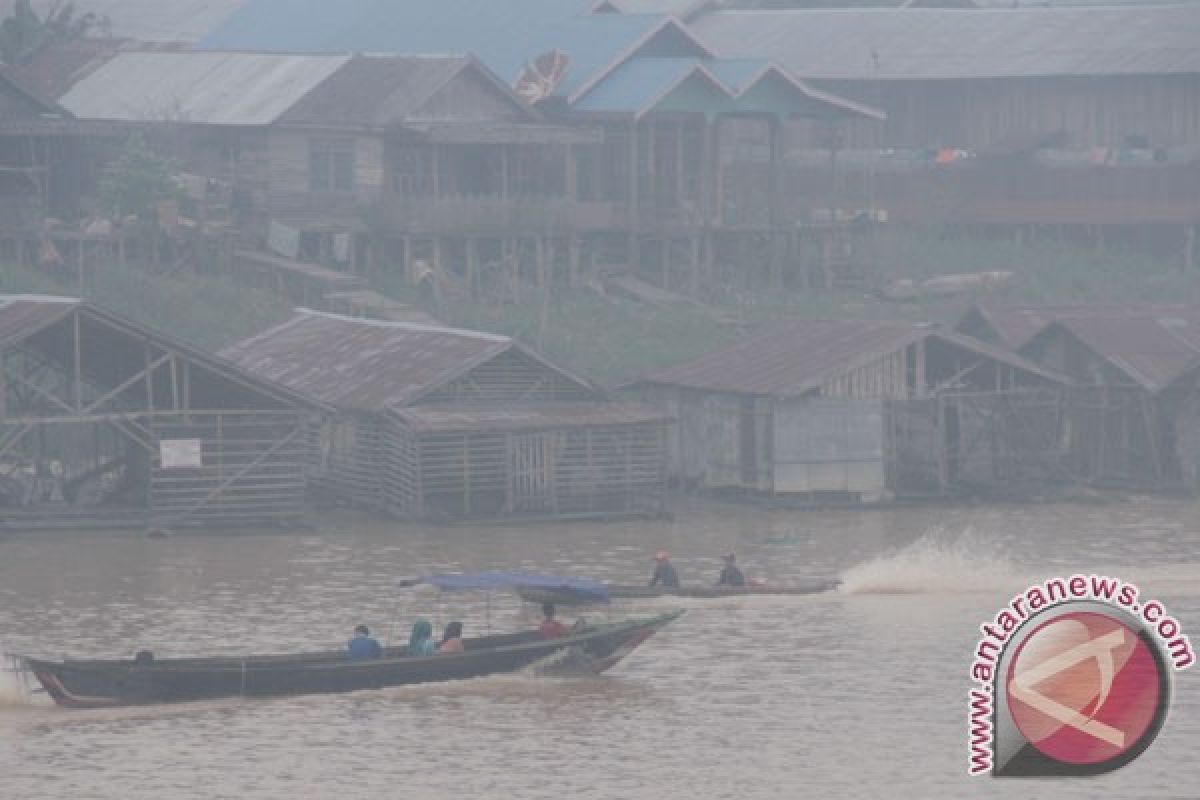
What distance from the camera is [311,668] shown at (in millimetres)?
36656

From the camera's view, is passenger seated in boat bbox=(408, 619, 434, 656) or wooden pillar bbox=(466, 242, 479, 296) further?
wooden pillar bbox=(466, 242, 479, 296)

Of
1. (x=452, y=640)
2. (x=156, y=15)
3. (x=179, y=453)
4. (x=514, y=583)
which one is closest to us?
(x=452, y=640)

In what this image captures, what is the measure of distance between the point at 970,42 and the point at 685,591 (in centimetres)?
3688

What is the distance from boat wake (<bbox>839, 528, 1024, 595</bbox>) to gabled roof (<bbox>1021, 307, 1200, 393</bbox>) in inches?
355

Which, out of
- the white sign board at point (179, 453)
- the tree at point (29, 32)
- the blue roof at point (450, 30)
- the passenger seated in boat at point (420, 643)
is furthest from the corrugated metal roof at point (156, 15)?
the passenger seated in boat at point (420, 643)

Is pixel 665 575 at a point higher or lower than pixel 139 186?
lower

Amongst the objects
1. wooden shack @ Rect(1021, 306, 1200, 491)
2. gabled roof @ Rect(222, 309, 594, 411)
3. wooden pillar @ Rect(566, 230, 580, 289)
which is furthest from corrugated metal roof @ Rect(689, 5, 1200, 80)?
gabled roof @ Rect(222, 309, 594, 411)

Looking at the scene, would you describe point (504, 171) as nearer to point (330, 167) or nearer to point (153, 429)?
point (330, 167)

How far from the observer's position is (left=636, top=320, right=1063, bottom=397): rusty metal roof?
2148 inches

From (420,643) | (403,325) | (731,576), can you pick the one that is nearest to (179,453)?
(403,325)

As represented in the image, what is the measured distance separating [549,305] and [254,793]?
107 feet

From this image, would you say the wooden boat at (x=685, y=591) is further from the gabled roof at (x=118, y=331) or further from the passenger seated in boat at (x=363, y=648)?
the gabled roof at (x=118, y=331)

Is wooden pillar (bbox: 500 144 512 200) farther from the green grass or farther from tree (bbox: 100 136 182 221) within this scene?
tree (bbox: 100 136 182 221)

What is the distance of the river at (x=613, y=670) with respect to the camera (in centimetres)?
3378
